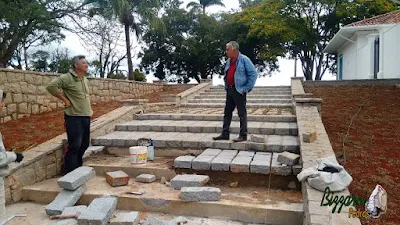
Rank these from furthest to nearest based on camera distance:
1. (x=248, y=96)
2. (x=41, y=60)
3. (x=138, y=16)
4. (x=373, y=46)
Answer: (x=41, y=60) < (x=138, y=16) < (x=373, y=46) < (x=248, y=96)

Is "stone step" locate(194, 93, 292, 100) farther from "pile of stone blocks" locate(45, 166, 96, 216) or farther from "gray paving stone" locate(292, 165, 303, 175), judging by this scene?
Result: "pile of stone blocks" locate(45, 166, 96, 216)

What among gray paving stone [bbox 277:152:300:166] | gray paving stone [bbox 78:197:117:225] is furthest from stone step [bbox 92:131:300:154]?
gray paving stone [bbox 78:197:117:225]

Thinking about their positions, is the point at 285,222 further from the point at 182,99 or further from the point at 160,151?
the point at 182,99

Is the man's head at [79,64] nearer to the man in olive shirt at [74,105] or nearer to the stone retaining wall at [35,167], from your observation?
the man in olive shirt at [74,105]

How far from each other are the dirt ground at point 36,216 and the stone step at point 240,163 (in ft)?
2.45

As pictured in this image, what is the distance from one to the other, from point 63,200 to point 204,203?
4.75ft

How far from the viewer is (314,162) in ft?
10.1

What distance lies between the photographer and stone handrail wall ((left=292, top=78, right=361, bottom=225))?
2.16m

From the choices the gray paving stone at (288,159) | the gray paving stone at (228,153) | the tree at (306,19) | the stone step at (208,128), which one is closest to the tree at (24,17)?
the stone step at (208,128)

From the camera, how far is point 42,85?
7316mm

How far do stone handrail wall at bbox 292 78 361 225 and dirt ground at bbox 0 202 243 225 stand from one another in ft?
2.42

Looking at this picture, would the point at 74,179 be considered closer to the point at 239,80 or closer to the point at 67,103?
the point at 67,103

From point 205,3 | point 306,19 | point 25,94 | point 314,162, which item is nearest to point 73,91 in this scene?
point 314,162

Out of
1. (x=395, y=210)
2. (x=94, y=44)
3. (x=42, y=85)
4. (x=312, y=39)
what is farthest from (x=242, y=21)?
(x=395, y=210)
